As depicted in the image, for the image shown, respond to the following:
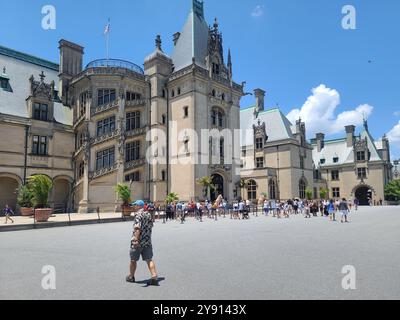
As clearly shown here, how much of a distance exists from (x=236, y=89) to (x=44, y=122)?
2483cm

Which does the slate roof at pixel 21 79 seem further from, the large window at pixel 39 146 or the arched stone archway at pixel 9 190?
the arched stone archway at pixel 9 190

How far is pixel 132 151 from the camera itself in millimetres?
38438

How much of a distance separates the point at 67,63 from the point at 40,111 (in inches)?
370

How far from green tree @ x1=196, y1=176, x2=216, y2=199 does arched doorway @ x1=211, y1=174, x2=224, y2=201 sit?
240 cm

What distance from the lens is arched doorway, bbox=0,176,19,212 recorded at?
32.7m

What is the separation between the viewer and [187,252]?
420 inches

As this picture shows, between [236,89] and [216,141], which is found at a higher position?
[236,89]

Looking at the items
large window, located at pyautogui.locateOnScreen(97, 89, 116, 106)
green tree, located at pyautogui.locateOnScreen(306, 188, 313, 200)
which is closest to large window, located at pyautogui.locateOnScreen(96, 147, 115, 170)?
large window, located at pyautogui.locateOnScreen(97, 89, 116, 106)

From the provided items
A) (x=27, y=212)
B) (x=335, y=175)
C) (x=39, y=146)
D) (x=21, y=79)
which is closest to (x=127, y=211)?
(x=27, y=212)

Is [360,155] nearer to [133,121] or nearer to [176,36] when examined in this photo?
[176,36]

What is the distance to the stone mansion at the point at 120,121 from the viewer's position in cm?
3462
